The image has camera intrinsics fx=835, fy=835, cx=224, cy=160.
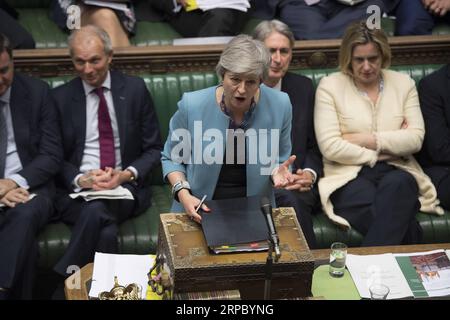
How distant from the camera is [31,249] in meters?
3.56

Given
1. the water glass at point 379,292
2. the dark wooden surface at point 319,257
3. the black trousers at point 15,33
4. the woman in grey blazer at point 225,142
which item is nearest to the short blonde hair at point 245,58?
the woman in grey blazer at point 225,142

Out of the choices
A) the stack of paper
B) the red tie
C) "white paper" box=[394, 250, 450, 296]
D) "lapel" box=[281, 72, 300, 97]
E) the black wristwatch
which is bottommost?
"white paper" box=[394, 250, 450, 296]

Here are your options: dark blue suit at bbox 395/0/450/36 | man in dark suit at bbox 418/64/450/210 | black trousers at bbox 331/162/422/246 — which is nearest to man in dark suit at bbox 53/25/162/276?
black trousers at bbox 331/162/422/246

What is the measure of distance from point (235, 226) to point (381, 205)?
1.23 metres

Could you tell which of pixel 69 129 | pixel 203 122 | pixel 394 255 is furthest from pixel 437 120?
pixel 69 129

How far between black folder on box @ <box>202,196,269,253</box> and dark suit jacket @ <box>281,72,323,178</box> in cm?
109

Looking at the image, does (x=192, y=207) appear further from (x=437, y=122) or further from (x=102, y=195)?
(x=437, y=122)

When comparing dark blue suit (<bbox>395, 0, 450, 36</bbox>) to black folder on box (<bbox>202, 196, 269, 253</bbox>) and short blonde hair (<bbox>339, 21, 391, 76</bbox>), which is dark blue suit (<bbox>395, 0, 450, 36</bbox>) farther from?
black folder on box (<bbox>202, 196, 269, 253</bbox>)

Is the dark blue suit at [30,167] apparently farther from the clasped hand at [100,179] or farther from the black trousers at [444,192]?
the black trousers at [444,192]

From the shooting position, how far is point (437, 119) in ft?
13.4

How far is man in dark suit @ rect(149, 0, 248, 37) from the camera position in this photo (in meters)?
4.54

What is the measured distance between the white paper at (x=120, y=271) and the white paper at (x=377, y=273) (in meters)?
0.73

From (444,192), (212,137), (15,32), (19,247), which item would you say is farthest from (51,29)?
(444,192)
